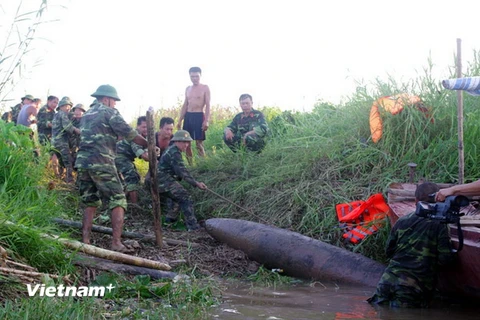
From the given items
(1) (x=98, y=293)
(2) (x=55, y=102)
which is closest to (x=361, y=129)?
(1) (x=98, y=293)

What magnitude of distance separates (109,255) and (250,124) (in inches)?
224

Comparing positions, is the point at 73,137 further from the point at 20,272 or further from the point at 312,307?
the point at 312,307

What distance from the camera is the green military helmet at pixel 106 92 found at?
7664 millimetres

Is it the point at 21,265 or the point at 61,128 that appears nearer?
the point at 21,265

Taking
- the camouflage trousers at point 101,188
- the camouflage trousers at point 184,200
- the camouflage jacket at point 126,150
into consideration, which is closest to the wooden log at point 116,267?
the camouflage trousers at point 101,188

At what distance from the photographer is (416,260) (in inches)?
227

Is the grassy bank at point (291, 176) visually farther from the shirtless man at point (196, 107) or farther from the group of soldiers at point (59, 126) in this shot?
the group of soldiers at point (59, 126)

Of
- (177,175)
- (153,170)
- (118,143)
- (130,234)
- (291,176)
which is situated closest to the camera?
(153,170)

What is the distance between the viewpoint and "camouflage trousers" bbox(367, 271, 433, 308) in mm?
5773

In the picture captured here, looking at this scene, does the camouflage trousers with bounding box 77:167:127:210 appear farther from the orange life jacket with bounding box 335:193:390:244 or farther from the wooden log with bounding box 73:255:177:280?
the orange life jacket with bounding box 335:193:390:244

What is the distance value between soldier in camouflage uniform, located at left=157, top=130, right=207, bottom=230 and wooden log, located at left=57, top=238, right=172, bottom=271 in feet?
9.19

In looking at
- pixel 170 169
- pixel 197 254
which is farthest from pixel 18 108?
pixel 197 254

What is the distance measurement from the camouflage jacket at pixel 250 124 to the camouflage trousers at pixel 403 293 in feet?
18.8

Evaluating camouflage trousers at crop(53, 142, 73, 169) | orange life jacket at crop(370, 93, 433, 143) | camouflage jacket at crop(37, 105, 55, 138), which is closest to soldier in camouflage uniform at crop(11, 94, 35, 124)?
camouflage jacket at crop(37, 105, 55, 138)
